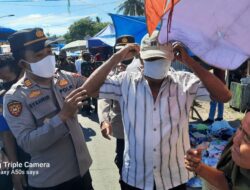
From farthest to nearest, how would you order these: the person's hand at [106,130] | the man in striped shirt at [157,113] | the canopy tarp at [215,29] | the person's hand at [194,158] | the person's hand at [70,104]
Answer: the person's hand at [106,130]
the man in striped shirt at [157,113]
the person's hand at [70,104]
the person's hand at [194,158]
the canopy tarp at [215,29]

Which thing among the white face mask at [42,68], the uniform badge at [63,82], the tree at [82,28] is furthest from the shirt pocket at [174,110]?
the tree at [82,28]

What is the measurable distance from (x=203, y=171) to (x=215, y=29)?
82 centimetres

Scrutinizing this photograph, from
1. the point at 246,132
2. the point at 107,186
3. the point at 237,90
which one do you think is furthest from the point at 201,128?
the point at 246,132

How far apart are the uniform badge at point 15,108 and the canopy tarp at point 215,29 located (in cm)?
112

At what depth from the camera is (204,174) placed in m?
1.81

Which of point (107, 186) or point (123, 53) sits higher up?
point (123, 53)

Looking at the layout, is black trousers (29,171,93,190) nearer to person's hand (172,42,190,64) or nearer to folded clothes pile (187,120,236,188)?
person's hand (172,42,190,64)

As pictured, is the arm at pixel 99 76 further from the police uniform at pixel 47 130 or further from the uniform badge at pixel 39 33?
the uniform badge at pixel 39 33

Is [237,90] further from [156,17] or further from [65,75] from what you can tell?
[156,17]

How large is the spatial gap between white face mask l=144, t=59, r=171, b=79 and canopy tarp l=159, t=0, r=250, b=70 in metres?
0.67

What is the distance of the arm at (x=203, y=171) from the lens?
175 centimetres

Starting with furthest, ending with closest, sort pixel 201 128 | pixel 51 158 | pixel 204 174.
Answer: pixel 201 128 → pixel 51 158 → pixel 204 174

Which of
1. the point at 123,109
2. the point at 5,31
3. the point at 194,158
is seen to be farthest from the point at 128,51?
the point at 5,31

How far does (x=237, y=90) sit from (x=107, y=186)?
5.67 metres
